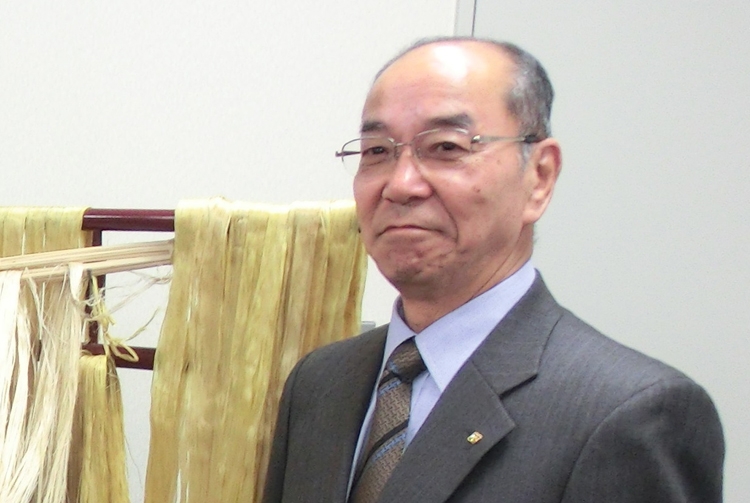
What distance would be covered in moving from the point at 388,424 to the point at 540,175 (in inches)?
10.6

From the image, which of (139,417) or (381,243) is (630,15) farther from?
(139,417)

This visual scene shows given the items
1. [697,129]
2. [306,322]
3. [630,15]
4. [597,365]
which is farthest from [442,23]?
[597,365]

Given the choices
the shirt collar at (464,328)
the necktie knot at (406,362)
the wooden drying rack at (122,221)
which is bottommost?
the necktie knot at (406,362)

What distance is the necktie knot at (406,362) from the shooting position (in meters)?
0.69

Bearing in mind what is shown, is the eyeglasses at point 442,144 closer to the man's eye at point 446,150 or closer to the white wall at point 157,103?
the man's eye at point 446,150

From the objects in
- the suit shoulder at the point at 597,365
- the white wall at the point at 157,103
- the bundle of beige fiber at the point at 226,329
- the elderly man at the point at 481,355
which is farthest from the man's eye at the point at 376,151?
the white wall at the point at 157,103

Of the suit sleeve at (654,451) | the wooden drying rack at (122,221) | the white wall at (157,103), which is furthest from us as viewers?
the white wall at (157,103)

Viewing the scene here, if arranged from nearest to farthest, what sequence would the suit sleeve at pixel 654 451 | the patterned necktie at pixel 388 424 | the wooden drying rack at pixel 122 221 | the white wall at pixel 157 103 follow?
the suit sleeve at pixel 654 451, the patterned necktie at pixel 388 424, the wooden drying rack at pixel 122 221, the white wall at pixel 157 103

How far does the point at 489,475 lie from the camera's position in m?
0.60

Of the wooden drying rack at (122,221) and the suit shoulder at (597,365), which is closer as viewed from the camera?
the suit shoulder at (597,365)

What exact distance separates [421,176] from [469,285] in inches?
4.4

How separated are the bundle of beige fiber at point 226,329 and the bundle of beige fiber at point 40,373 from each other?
90 mm

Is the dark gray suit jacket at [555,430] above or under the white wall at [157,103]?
under

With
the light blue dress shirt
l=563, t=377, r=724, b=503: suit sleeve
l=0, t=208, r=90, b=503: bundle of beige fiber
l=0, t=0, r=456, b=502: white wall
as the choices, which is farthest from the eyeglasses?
l=0, t=0, r=456, b=502: white wall
